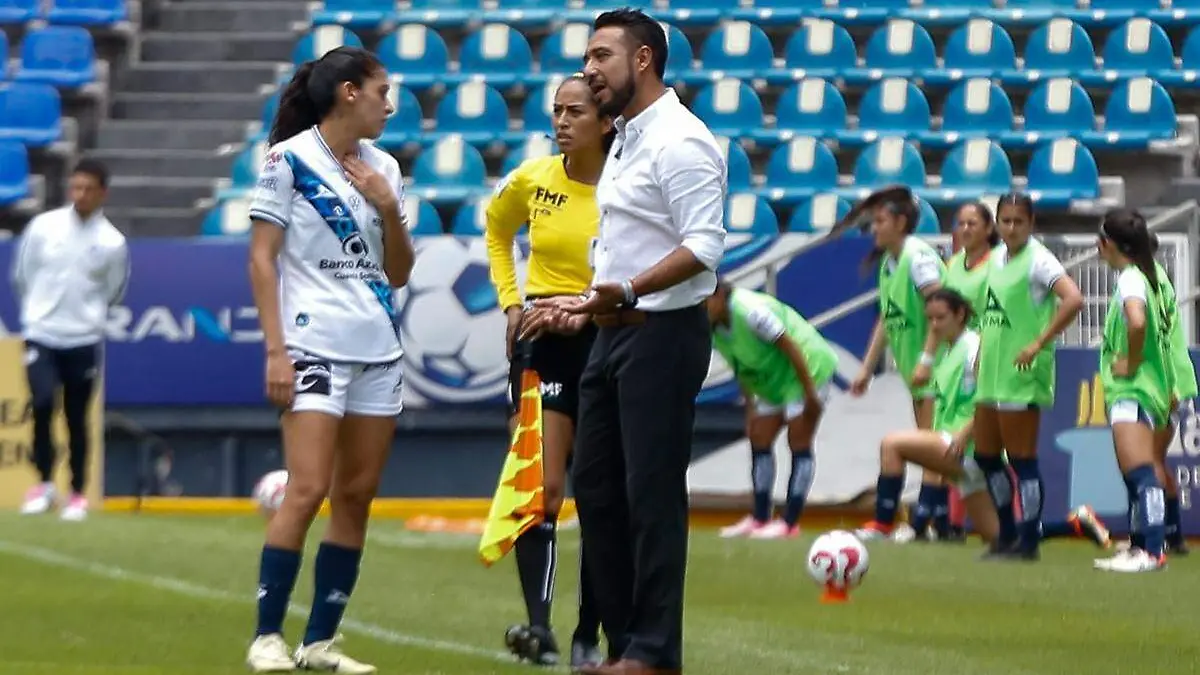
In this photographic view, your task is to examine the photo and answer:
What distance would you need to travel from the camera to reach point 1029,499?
13055 millimetres

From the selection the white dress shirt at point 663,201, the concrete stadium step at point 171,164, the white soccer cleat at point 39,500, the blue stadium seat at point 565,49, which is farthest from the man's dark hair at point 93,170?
the white dress shirt at point 663,201

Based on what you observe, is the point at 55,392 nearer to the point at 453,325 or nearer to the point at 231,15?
the point at 453,325

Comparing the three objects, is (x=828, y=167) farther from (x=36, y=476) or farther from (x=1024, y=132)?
(x=36, y=476)

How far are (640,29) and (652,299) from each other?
0.76m

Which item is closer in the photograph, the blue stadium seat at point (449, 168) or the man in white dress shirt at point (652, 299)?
the man in white dress shirt at point (652, 299)

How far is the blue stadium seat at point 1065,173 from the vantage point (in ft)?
60.9

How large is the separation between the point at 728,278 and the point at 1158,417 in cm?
429

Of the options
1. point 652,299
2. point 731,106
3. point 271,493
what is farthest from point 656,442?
point 731,106

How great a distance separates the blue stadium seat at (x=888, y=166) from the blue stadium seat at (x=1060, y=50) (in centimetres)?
190

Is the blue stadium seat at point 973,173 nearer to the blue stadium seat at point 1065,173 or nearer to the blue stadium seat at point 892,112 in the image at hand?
the blue stadium seat at point 1065,173

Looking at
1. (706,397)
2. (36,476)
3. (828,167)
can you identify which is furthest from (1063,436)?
(36,476)

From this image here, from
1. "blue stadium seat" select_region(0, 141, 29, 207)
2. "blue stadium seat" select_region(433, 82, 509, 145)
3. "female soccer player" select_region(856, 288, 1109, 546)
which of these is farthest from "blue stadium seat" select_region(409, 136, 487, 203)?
"female soccer player" select_region(856, 288, 1109, 546)

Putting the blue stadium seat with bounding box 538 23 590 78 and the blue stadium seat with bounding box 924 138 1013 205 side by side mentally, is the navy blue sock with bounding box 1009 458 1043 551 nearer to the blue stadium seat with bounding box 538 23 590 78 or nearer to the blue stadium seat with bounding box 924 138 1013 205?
the blue stadium seat with bounding box 924 138 1013 205

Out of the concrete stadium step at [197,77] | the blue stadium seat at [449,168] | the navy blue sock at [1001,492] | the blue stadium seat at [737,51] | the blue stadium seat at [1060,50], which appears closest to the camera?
the navy blue sock at [1001,492]
